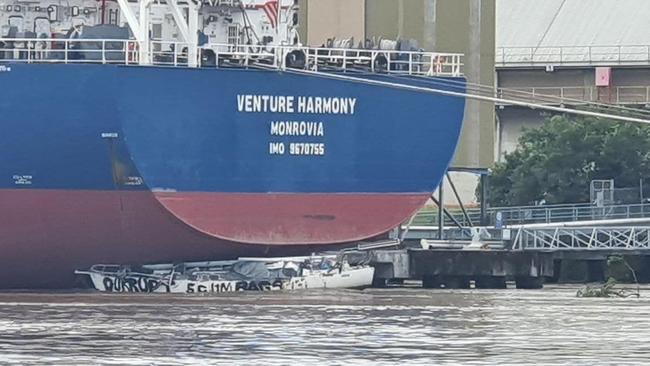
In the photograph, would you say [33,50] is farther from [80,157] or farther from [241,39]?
[241,39]

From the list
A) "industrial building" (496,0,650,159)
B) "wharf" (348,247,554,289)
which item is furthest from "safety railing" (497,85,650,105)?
"wharf" (348,247,554,289)

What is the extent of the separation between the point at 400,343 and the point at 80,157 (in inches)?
734

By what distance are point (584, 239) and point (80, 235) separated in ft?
48.2

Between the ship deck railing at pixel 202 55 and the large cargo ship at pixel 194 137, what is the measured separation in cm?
5

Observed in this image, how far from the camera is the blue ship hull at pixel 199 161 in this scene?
48188mm

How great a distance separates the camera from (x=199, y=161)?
163 feet

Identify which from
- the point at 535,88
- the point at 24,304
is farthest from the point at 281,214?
the point at 535,88

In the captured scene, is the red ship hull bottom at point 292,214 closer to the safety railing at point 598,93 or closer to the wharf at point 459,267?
the wharf at point 459,267

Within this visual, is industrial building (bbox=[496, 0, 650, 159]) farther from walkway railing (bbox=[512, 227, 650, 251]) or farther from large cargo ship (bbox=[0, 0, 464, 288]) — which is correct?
large cargo ship (bbox=[0, 0, 464, 288])

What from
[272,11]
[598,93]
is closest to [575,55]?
[598,93]

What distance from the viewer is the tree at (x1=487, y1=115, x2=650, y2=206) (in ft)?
225

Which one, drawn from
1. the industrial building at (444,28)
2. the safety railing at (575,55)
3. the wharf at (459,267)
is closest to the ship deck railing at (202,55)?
the wharf at (459,267)

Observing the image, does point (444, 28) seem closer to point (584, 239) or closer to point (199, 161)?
point (584, 239)

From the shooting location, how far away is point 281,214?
50906 mm
